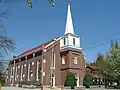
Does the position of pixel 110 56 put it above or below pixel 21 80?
above

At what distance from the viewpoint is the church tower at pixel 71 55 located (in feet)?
185

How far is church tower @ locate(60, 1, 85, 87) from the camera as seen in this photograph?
185 ft

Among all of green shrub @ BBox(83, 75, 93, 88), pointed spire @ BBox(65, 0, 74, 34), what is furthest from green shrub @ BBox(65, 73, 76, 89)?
pointed spire @ BBox(65, 0, 74, 34)

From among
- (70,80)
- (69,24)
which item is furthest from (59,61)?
(69,24)

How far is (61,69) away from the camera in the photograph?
58.2m

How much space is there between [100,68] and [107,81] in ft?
12.1

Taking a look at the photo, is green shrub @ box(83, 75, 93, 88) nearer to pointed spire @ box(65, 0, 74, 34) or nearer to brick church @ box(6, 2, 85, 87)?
brick church @ box(6, 2, 85, 87)

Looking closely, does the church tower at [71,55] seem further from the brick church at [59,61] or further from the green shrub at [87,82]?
the green shrub at [87,82]

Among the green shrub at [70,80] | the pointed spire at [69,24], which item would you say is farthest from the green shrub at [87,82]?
the pointed spire at [69,24]

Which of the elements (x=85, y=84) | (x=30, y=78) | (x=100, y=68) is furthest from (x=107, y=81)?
(x=30, y=78)

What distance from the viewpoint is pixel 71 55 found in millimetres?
56812

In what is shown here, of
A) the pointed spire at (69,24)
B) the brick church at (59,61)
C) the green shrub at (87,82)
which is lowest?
the green shrub at (87,82)

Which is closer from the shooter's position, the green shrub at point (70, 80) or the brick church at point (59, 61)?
the green shrub at point (70, 80)

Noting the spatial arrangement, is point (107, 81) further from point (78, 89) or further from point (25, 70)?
point (25, 70)
